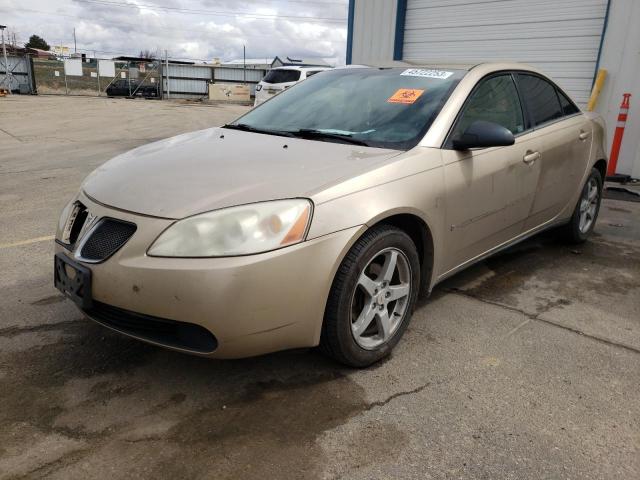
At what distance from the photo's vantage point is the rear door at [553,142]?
3.82m

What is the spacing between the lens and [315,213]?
2283 millimetres

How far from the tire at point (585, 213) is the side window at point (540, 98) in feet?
2.56

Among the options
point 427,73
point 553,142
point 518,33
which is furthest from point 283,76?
point 427,73

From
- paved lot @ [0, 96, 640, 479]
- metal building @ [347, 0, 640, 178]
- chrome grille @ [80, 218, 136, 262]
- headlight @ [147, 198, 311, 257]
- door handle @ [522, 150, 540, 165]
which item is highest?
metal building @ [347, 0, 640, 178]

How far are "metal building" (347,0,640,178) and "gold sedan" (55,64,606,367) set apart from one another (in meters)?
4.49

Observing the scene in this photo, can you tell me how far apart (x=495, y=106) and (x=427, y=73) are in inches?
19.2

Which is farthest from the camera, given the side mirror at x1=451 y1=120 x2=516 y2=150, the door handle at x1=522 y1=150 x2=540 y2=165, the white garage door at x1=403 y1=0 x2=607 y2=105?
the white garage door at x1=403 y1=0 x2=607 y2=105

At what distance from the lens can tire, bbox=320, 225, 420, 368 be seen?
241cm

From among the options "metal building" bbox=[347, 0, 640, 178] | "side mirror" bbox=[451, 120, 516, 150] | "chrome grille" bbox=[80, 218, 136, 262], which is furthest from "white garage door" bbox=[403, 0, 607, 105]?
"chrome grille" bbox=[80, 218, 136, 262]

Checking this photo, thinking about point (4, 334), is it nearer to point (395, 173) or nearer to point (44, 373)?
point (44, 373)

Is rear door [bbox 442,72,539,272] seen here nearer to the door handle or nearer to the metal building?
the door handle

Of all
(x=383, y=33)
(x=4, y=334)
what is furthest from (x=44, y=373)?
(x=383, y=33)

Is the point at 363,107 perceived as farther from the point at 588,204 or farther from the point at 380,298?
the point at 588,204

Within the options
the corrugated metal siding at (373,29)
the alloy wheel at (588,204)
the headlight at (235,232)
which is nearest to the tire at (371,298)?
the headlight at (235,232)
